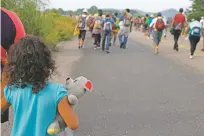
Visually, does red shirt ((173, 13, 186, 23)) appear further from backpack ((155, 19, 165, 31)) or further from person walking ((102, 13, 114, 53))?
Answer: person walking ((102, 13, 114, 53))

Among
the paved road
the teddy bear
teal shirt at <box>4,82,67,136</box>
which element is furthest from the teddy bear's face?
the paved road

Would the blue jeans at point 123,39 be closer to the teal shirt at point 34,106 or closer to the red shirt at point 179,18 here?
the red shirt at point 179,18

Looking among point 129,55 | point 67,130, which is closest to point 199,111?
point 67,130

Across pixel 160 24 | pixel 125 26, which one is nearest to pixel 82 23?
pixel 125 26

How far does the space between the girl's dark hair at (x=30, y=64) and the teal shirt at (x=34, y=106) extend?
46mm

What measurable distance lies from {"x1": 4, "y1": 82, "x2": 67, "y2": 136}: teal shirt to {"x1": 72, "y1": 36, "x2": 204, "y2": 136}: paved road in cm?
263

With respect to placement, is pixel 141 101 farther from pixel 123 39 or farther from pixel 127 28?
pixel 123 39

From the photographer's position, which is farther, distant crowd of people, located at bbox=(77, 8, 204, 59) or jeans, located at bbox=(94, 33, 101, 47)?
jeans, located at bbox=(94, 33, 101, 47)

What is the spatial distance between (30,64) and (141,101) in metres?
4.70

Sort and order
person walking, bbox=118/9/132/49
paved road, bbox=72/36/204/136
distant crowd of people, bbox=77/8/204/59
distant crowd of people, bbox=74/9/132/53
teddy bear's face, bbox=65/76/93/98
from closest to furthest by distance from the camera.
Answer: teddy bear's face, bbox=65/76/93/98
paved road, bbox=72/36/204/136
distant crowd of people, bbox=77/8/204/59
distant crowd of people, bbox=74/9/132/53
person walking, bbox=118/9/132/49

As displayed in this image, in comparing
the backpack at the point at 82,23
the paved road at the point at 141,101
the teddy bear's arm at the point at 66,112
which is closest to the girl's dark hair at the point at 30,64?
the teddy bear's arm at the point at 66,112

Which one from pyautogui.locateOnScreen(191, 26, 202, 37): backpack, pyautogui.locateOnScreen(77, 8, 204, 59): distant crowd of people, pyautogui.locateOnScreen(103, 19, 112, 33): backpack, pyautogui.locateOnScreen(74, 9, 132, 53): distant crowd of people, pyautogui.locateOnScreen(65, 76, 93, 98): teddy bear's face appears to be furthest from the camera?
pyautogui.locateOnScreen(74, 9, 132, 53): distant crowd of people

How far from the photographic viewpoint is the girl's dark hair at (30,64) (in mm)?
2621

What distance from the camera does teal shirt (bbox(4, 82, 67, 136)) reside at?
2633mm
